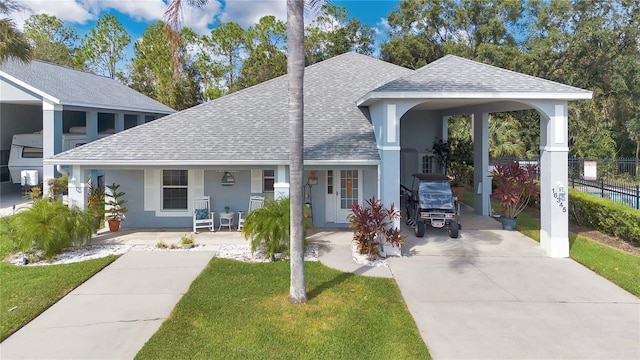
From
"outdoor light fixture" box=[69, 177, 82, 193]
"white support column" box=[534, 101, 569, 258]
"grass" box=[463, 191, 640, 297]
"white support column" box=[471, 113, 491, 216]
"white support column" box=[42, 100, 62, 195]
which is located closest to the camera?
"grass" box=[463, 191, 640, 297]

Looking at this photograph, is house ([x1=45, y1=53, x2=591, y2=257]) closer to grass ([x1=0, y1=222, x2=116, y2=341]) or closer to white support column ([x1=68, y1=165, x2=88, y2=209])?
white support column ([x1=68, y1=165, x2=88, y2=209])

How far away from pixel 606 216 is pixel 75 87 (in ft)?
72.3

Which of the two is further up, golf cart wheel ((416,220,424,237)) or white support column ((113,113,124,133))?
white support column ((113,113,124,133))

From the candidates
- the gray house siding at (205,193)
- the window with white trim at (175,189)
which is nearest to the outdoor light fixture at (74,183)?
the gray house siding at (205,193)

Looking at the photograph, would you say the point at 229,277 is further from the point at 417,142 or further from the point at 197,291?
the point at 417,142

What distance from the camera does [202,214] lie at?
13500 millimetres

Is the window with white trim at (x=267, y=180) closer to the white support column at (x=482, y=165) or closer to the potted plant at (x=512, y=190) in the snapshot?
the potted plant at (x=512, y=190)

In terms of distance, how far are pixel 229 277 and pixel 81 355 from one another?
3.52 meters

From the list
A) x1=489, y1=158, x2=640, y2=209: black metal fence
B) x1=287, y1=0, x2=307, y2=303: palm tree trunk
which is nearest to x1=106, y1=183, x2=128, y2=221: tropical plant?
x1=287, y1=0, x2=307, y2=303: palm tree trunk

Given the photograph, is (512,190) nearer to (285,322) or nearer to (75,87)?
(285,322)

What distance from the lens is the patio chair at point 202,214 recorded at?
43.6 ft

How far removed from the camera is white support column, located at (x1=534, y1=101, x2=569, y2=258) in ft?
35.4

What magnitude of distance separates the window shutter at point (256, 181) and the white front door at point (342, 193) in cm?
225

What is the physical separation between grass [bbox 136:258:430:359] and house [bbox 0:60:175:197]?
10946 millimetres
